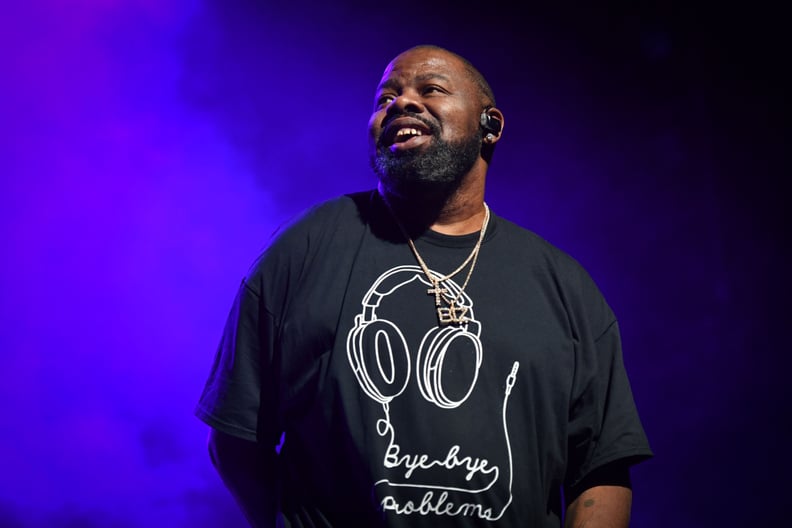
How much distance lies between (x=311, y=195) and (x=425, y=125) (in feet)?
3.01

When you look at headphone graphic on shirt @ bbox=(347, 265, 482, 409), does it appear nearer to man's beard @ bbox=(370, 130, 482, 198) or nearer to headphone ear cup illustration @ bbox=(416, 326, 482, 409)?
headphone ear cup illustration @ bbox=(416, 326, 482, 409)

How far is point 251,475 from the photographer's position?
133cm

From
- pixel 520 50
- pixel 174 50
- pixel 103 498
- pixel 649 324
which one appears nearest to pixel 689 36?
pixel 520 50

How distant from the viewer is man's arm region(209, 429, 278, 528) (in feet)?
4.34

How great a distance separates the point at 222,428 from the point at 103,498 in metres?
0.95

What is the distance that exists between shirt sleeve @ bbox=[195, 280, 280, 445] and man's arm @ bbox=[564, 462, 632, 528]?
22.8 inches

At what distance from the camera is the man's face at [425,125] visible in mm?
1441

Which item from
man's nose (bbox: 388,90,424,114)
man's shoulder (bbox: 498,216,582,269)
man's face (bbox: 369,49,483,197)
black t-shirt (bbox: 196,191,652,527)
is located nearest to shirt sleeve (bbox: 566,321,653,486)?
black t-shirt (bbox: 196,191,652,527)

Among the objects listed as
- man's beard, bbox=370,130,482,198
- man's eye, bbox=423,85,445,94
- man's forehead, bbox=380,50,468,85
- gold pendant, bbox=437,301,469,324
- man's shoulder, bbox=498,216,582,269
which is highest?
man's forehead, bbox=380,50,468,85

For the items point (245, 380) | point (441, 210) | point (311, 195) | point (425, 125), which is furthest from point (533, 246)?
point (311, 195)

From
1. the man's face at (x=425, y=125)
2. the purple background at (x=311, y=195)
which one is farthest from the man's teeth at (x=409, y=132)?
the purple background at (x=311, y=195)

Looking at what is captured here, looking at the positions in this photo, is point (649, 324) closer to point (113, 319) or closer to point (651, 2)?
point (651, 2)

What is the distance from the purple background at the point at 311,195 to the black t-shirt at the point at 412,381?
0.84 meters

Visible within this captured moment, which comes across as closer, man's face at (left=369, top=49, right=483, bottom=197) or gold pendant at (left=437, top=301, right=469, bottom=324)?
gold pendant at (left=437, top=301, right=469, bottom=324)
